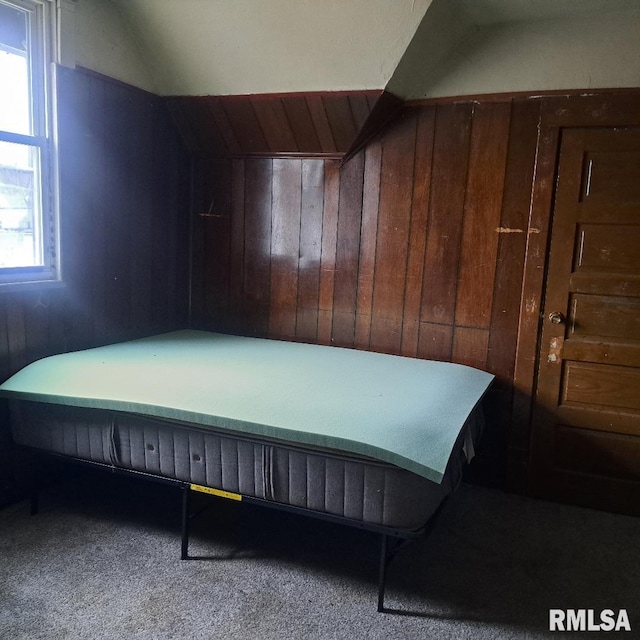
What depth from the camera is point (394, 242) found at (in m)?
3.06

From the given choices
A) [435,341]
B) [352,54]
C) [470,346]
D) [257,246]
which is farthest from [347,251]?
[352,54]

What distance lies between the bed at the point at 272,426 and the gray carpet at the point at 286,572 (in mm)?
187

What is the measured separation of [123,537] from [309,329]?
4.78ft

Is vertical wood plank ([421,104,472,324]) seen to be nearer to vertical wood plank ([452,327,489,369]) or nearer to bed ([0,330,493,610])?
vertical wood plank ([452,327,489,369])

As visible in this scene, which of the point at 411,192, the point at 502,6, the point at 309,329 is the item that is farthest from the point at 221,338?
the point at 502,6

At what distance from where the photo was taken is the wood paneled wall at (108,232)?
2.65 metres

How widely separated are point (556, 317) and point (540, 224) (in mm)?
445

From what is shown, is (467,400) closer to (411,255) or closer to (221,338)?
(411,255)

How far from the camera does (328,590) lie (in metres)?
2.12

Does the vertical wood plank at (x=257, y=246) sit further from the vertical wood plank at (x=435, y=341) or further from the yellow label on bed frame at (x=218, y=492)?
the yellow label on bed frame at (x=218, y=492)

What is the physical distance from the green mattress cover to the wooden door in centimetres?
40

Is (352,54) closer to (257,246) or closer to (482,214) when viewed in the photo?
(482,214)

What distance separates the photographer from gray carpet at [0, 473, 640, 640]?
193cm

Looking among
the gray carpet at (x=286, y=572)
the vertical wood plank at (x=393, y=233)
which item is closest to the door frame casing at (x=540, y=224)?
the gray carpet at (x=286, y=572)
